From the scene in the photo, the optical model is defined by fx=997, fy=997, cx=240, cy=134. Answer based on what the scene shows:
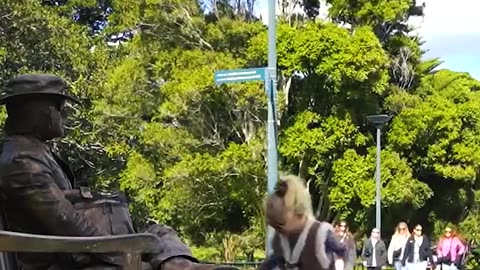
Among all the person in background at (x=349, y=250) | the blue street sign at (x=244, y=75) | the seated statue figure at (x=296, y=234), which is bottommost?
the person in background at (x=349, y=250)

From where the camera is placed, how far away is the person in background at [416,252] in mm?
19766

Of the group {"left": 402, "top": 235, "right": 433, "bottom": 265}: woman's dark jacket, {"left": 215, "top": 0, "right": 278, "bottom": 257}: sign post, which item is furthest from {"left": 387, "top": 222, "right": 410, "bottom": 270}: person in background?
{"left": 215, "top": 0, "right": 278, "bottom": 257}: sign post

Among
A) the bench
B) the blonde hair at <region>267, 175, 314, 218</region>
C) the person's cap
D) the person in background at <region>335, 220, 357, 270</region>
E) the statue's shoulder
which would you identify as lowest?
the person in background at <region>335, 220, 357, 270</region>

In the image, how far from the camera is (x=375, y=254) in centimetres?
2077

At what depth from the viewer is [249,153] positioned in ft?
103

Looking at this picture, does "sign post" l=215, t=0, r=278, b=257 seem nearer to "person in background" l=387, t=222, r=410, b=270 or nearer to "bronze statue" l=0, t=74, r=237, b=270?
"person in background" l=387, t=222, r=410, b=270

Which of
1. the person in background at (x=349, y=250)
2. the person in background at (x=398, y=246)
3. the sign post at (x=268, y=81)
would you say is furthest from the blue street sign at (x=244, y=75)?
the person in background at (x=398, y=246)

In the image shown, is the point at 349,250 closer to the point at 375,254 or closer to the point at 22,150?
the point at 22,150

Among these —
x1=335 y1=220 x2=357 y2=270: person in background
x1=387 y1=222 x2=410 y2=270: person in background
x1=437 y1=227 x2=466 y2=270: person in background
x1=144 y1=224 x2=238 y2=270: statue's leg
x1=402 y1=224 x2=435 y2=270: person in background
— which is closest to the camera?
x1=144 y1=224 x2=238 y2=270: statue's leg

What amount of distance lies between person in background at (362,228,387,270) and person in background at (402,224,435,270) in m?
0.68

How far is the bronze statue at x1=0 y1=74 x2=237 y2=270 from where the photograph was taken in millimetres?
4422

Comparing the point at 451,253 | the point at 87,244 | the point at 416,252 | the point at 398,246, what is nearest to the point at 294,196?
the point at 87,244

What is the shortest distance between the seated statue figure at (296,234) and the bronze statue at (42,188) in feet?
5.63

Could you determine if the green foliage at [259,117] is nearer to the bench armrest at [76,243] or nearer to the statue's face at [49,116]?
the statue's face at [49,116]
